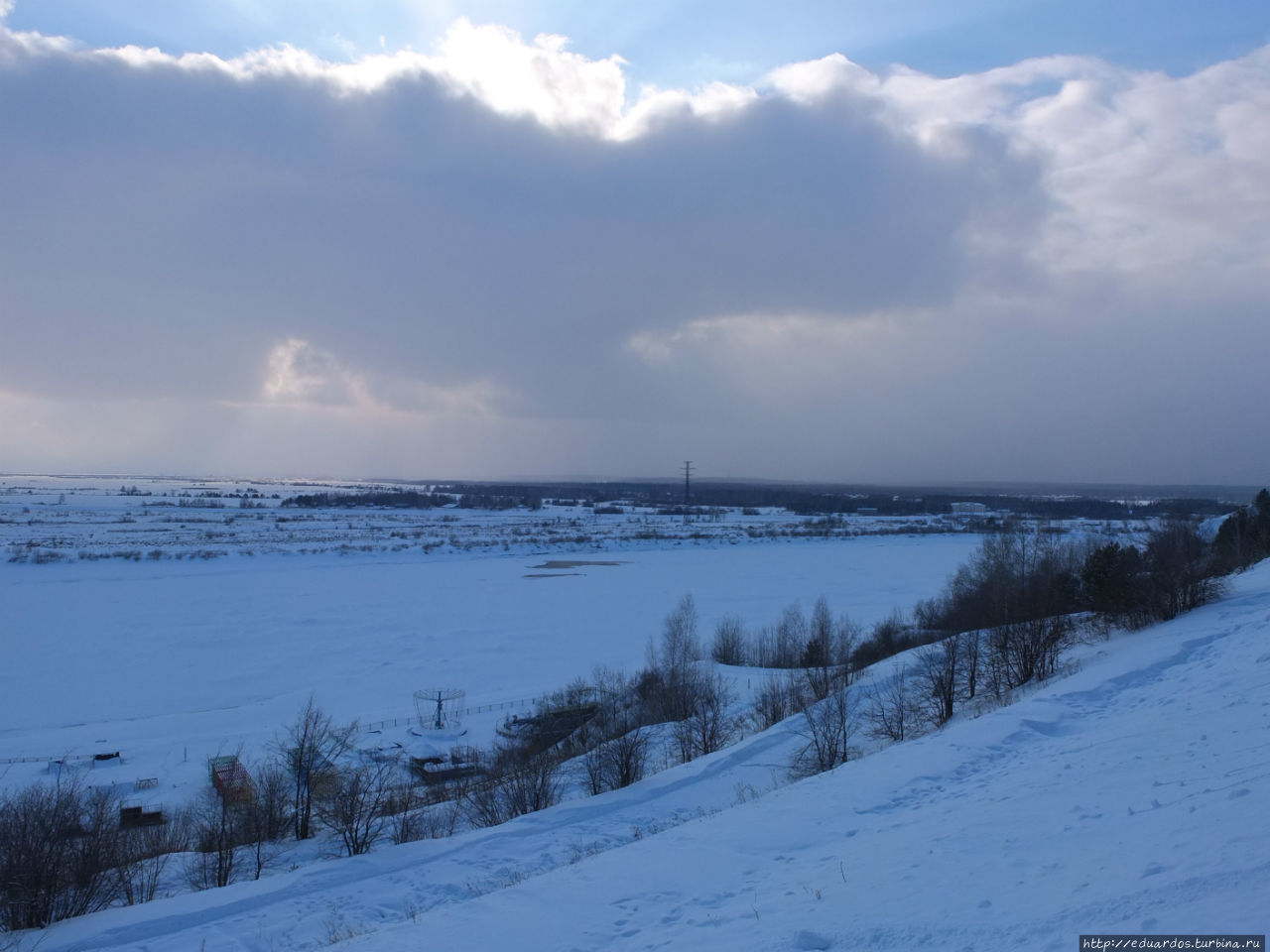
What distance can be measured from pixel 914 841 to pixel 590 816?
780cm

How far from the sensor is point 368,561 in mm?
58656

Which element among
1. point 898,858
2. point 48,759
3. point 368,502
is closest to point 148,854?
point 48,759

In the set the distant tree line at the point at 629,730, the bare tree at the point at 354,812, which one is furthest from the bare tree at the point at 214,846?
the bare tree at the point at 354,812

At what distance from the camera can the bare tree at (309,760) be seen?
51.1 ft

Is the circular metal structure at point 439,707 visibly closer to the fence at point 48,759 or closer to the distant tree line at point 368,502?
the fence at point 48,759

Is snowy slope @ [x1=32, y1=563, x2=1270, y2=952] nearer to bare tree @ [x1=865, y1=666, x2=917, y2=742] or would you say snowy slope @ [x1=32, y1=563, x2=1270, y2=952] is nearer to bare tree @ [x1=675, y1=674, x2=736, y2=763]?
bare tree @ [x1=675, y1=674, x2=736, y2=763]

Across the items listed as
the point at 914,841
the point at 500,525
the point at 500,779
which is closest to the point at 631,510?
the point at 500,525

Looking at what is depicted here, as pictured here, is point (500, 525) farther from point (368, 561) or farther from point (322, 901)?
point (322, 901)

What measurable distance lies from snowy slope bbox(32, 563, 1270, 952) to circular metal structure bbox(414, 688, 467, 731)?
907cm

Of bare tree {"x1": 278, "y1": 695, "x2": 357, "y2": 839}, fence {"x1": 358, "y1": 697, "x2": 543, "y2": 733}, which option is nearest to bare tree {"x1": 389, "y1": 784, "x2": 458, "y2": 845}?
bare tree {"x1": 278, "y1": 695, "x2": 357, "y2": 839}

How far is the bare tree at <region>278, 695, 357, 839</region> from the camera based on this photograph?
15.6 meters

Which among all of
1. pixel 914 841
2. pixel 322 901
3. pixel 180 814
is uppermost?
pixel 914 841

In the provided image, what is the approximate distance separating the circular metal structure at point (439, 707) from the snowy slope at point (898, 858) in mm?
9074

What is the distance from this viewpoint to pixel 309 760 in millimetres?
16781
